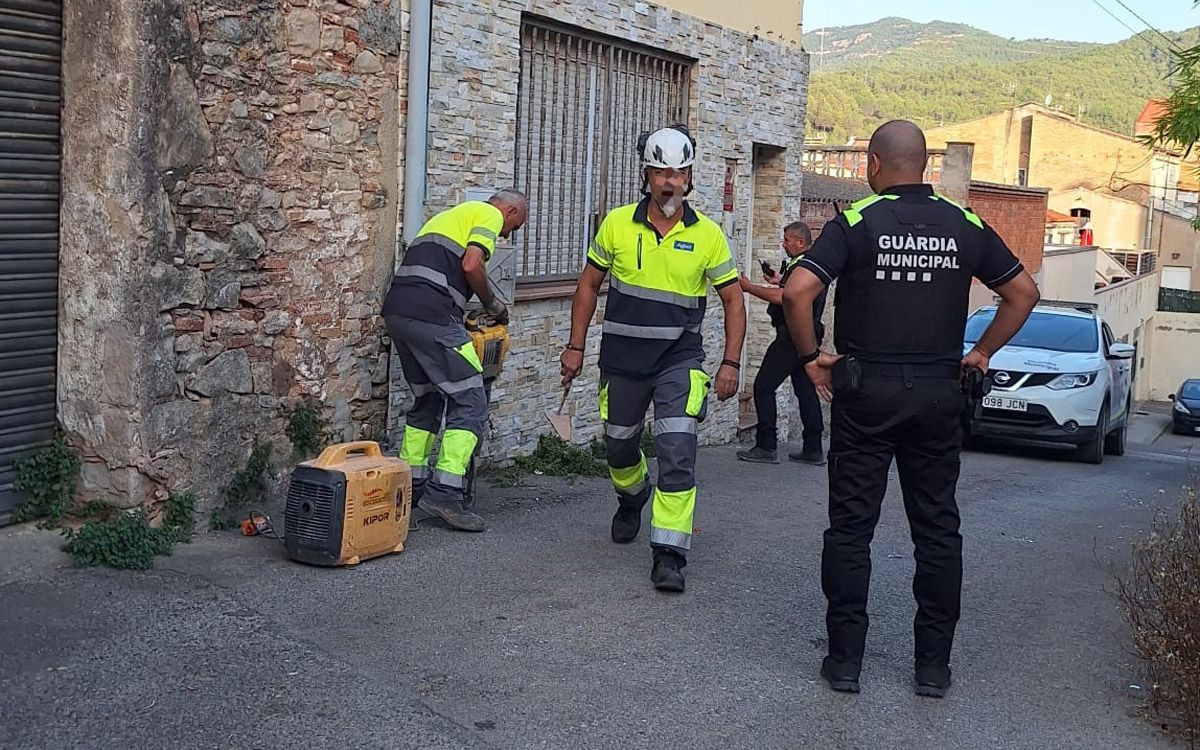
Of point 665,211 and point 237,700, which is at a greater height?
point 665,211

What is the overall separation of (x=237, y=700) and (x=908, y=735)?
95.4 inches

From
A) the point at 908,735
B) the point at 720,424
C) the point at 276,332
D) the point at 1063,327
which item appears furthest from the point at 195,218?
the point at 1063,327

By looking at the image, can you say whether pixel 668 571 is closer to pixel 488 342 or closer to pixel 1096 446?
pixel 488 342

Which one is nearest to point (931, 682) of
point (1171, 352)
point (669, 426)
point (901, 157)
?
point (669, 426)

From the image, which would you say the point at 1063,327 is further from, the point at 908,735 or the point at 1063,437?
the point at 908,735

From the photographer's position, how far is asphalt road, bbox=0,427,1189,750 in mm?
4648

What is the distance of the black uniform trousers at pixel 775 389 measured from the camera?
35.8ft

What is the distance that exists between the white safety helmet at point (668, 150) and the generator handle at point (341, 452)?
1.98m

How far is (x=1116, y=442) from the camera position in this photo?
1584 cm

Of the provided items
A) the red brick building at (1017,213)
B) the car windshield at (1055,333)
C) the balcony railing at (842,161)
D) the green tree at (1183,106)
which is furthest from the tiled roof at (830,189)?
the green tree at (1183,106)

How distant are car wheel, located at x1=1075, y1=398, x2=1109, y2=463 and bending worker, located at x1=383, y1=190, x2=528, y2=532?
29.8 feet

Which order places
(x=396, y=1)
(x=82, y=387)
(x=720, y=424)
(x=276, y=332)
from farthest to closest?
(x=720, y=424) < (x=396, y=1) < (x=276, y=332) < (x=82, y=387)

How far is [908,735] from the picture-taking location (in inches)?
192

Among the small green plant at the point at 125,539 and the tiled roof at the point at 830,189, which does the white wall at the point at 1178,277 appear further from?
the small green plant at the point at 125,539
